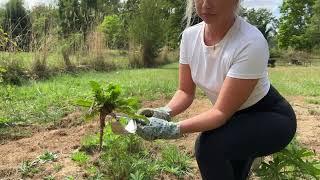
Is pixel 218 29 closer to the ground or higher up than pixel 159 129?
higher up

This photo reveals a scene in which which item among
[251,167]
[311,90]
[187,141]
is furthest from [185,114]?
[311,90]

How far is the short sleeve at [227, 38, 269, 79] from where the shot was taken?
7.06 feet

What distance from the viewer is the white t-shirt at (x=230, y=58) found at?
2160 millimetres

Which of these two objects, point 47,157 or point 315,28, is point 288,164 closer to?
point 47,157

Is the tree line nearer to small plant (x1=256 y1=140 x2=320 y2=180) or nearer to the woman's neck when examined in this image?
the woman's neck

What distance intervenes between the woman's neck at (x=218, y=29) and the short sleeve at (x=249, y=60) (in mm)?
188

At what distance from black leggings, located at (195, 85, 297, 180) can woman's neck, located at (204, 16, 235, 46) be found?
1.19 ft

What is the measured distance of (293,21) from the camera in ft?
147

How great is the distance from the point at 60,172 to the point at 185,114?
8.52 feet

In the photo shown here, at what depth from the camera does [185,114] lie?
5742mm

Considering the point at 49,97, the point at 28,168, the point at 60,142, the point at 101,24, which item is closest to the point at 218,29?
the point at 28,168

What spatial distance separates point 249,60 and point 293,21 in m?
44.6

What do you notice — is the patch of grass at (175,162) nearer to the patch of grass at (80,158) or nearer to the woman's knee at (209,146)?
the patch of grass at (80,158)

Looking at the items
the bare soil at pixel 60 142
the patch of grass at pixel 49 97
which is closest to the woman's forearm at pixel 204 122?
the bare soil at pixel 60 142
